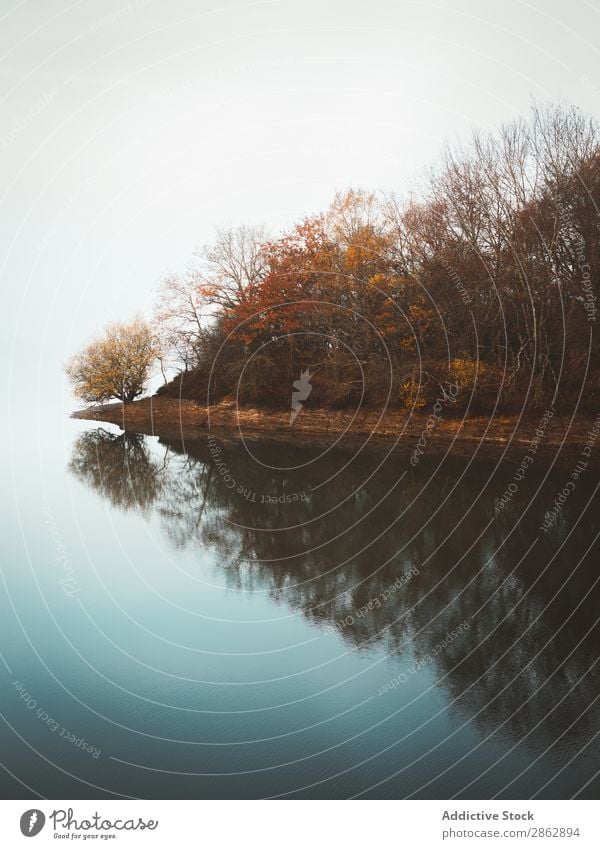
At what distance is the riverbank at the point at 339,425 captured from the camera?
31844 mm

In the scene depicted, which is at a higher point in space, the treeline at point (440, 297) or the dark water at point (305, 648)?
the treeline at point (440, 297)

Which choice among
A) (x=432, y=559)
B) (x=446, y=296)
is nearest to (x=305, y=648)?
(x=432, y=559)

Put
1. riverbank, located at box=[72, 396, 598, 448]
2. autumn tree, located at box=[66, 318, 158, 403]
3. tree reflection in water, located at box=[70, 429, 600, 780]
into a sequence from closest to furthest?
tree reflection in water, located at box=[70, 429, 600, 780], riverbank, located at box=[72, 396, 598, 448], autumn tree, located at box=[66, 318, 158, 403]

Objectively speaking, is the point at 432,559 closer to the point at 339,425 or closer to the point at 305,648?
the point at 305,648

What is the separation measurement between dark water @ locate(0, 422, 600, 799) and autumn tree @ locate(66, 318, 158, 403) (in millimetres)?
38609

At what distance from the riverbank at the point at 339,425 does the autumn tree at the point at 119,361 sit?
2254 mm

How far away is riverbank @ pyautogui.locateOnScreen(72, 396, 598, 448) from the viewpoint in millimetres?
31844

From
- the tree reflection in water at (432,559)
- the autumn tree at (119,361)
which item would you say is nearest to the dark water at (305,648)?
the tree reflection in water at (432,559)

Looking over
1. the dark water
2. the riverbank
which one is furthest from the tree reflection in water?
the riverbank

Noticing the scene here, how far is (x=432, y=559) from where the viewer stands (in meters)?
14.7

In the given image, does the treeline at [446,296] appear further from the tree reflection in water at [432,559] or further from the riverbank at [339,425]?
the tree reflection in water at [432,559]

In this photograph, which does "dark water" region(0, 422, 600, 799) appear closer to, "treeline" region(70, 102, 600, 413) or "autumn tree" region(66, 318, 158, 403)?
"treeline" region(70, 102, 600, 413)

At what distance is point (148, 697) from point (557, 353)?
2969cm

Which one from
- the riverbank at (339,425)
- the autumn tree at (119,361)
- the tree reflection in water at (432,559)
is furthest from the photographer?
the autumn tree at (119,361)
